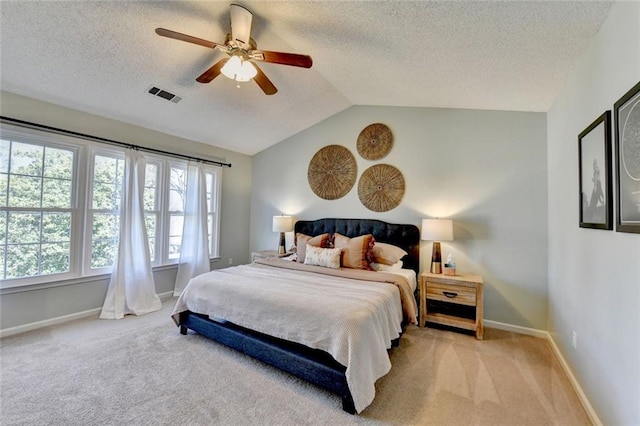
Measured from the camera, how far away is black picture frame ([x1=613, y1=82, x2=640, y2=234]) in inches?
54.2

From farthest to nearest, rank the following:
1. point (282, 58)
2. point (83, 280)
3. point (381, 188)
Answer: point (381, 188), point (83, 280), point (282, 58)

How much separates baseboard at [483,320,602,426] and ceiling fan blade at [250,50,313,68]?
319 centimetres

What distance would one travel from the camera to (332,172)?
14.6ft

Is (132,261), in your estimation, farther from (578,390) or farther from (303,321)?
(578,390)

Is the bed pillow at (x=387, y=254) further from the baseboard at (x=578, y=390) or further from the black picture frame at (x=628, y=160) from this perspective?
the black picture frame at (x=628, y=160)

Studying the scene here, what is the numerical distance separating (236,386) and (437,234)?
2.58 metres

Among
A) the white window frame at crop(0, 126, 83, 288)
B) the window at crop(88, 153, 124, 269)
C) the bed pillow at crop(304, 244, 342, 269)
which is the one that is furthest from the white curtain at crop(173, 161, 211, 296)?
the bed pillow at crop(304, 244, 342, 269)

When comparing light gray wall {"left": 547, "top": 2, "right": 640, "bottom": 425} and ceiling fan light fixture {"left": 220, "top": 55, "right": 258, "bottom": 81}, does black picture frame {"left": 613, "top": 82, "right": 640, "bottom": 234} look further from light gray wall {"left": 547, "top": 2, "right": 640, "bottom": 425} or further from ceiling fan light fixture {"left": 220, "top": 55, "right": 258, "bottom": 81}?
ceiling fan light fixture {"left": 220, "top": 55, "right": 258, "bottom": 81}

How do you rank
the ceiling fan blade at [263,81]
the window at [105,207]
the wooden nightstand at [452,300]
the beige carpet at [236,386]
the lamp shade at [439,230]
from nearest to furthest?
the beige carpet at [236,386] → the ceiling fan blade at [263,81] → the wooden nightstand at [452,300] → the lamp shade at [439,230] → the window at [105,207]

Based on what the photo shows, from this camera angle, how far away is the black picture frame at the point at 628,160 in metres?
1.38

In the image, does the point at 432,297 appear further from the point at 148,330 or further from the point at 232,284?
the point at 148,330

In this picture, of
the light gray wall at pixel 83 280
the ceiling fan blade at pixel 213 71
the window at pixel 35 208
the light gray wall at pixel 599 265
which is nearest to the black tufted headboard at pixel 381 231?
the light gray wall at pixel 599 265

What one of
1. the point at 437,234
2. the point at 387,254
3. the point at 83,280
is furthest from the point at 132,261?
the point at 437,234

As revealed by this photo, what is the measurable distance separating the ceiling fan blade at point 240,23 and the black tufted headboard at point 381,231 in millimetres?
2721
